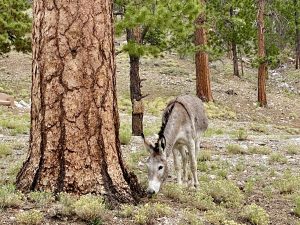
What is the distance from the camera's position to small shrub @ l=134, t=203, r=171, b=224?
532cm

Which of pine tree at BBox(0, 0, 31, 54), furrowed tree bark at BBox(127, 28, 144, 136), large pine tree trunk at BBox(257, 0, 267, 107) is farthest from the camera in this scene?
large pine tree trunk at BBox(257, 0, 267, 107)

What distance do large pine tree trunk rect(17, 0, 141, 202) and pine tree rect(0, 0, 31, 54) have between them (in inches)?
479

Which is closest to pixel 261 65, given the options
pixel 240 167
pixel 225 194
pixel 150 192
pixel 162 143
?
pixel 240 167

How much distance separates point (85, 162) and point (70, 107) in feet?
1.98

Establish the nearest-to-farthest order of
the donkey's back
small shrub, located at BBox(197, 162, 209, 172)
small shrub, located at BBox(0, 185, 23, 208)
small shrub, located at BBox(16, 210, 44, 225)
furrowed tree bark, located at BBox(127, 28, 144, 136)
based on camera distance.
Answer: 1. small shrub, located at BBox(16, 210, 44, 225)
2. small shrub, located at BBox(0, 185, 23, 208)
3. the donkey's back
4. small shrub, located at BBox(197, 162, 209, 172)
5. furrowed tree bark, located at BBox(127, 28, 144, 136)

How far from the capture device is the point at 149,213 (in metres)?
5.48

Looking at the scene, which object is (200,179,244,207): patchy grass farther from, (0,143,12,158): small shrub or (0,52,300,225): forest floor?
(0,143,12,158): small shrub

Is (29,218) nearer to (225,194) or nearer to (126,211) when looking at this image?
(126,211)

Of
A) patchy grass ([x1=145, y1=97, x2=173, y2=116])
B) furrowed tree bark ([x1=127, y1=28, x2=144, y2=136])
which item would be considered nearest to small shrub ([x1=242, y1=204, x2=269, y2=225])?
furrowed tree bark ([x1=127, y1=28, x2=144, y2=136])

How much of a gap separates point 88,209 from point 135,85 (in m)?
7.27

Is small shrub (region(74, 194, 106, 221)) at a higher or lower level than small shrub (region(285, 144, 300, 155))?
higher

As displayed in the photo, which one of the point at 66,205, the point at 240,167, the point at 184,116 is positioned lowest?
the point at 240,167

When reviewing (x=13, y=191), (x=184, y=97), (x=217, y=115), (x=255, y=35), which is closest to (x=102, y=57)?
(x=13, y=191)

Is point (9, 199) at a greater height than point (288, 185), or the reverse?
point (9, 199)
